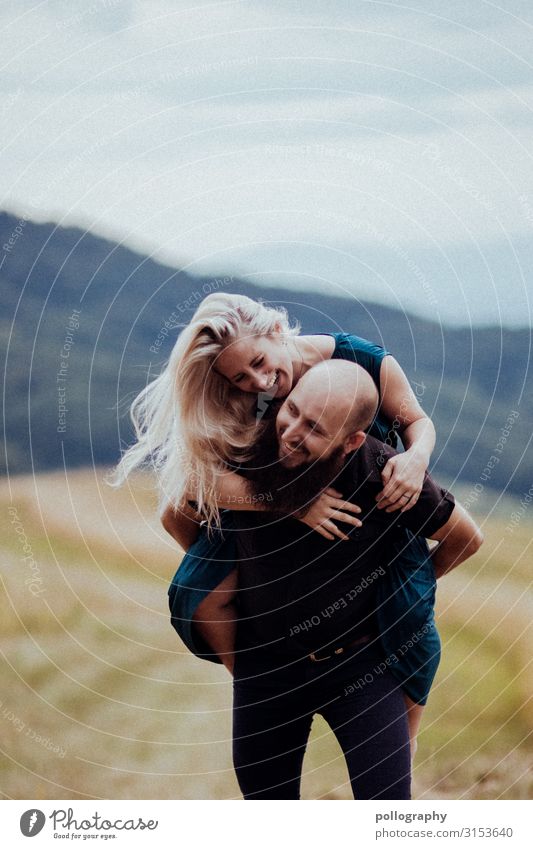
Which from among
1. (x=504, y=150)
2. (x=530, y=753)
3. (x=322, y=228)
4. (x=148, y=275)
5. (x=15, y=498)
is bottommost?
(x=530, y=753)

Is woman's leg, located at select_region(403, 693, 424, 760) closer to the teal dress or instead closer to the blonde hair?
the teal dress

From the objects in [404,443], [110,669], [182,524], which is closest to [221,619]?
[182,524]

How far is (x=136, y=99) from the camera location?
2877 mm

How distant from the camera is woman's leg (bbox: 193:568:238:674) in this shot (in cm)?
276

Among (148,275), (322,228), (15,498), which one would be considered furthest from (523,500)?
(15,498)

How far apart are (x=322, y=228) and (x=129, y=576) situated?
1.12 meters

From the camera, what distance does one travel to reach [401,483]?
271cm

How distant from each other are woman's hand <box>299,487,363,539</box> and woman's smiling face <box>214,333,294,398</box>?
1.04 feet

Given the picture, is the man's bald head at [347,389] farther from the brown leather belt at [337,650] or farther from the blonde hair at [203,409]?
the brown leather belt at [337,650]

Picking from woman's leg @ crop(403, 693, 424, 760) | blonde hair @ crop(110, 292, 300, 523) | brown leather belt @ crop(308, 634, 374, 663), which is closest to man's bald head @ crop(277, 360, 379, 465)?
blonde hair @ crop(110, 292, 300, 523)

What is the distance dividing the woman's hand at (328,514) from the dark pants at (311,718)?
331 mm

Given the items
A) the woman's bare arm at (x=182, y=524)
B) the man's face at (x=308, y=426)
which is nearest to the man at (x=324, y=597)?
the man's face at (x=308, y=426)

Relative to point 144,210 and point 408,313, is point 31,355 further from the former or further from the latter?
point 408,313

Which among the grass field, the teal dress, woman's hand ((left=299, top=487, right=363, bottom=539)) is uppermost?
woman's hand ((left=299, top=487, right=363, bottom=539))
